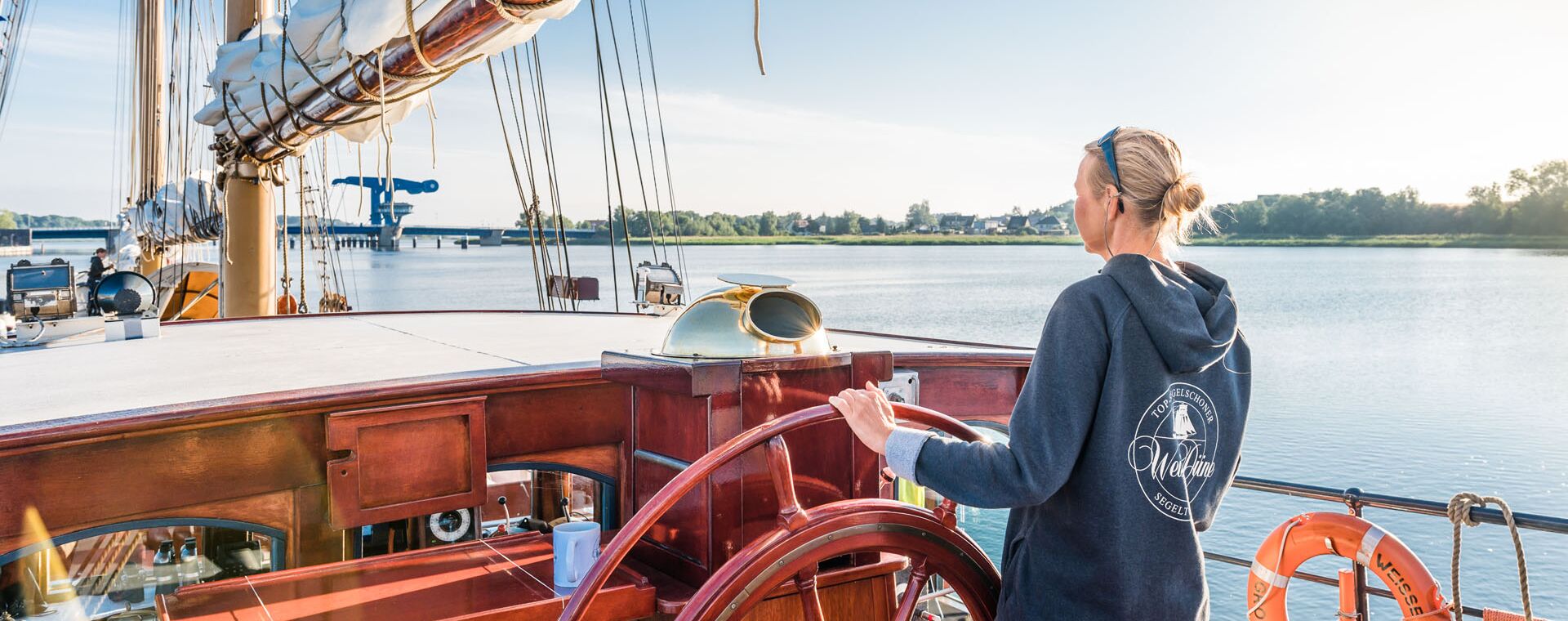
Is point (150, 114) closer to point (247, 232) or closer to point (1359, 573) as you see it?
point (247, 232)

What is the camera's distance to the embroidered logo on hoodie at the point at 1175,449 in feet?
4.95

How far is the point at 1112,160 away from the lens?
1.57 m

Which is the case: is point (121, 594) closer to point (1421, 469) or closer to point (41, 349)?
point (41, 349)

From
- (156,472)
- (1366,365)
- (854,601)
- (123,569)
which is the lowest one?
(1366,365)

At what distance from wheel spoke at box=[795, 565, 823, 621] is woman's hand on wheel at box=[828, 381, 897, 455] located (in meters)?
0.28

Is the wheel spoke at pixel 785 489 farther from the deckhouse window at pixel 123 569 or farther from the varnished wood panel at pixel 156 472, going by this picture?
the deckhouse window at pixel 123 569

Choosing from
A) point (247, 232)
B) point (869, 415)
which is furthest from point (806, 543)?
point (247, 232)

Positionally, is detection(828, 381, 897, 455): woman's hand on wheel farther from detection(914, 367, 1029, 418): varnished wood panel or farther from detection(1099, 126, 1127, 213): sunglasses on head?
detection(914, 367, 1029, 418): varnished wood panel

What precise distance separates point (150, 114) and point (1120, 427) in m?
15.8

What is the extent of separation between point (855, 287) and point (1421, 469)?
3528cm

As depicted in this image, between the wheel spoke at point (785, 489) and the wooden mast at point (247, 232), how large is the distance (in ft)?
19.7

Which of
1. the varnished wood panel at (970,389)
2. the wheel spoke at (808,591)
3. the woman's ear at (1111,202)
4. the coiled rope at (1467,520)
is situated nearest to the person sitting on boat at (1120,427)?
the woman's ear at (1111,202)

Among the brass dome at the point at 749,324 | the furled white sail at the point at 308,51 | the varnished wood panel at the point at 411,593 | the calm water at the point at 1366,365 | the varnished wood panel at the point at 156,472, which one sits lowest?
the calm water at the point at 1366,365

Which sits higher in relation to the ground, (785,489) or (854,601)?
(785,489)
